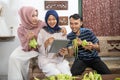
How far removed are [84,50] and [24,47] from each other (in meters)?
0.90

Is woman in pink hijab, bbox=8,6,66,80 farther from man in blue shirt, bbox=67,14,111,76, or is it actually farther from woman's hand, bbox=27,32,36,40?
man in blue shirt, bbox=67,14,111,76

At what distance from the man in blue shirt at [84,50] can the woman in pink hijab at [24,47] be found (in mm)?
562

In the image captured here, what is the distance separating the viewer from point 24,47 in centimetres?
379

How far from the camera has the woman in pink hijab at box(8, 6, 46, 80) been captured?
374cm

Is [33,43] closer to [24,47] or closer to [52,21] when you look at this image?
[24,47]

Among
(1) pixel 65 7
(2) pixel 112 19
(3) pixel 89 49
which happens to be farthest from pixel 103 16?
(3) pixel 89 49

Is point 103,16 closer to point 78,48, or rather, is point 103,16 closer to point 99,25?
point 99,25

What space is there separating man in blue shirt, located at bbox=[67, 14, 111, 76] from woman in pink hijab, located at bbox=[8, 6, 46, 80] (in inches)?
22.1

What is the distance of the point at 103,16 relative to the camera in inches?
171

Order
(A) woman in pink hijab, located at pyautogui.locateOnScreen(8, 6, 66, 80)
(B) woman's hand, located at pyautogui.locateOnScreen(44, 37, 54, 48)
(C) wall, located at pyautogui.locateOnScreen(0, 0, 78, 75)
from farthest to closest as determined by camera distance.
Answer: (C) wall, located at pyautogui.locateOnScreen(0, 0, 78, 75), (A) woman in pink hijab, located at pyautogui.locateOnScreen(8, 6, 66, 80), (B) woman's hand, located at pyautogui.locateOnScreen(44, 37, 54, 48)

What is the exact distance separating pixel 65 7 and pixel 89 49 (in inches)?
40.5

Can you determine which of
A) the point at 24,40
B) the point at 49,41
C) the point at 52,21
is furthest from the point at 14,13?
the point at 49,41

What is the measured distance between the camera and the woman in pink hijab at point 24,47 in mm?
3736

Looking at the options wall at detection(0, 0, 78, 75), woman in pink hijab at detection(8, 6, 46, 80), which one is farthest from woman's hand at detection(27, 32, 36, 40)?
wall at detection(0, 0, 78, 75)
